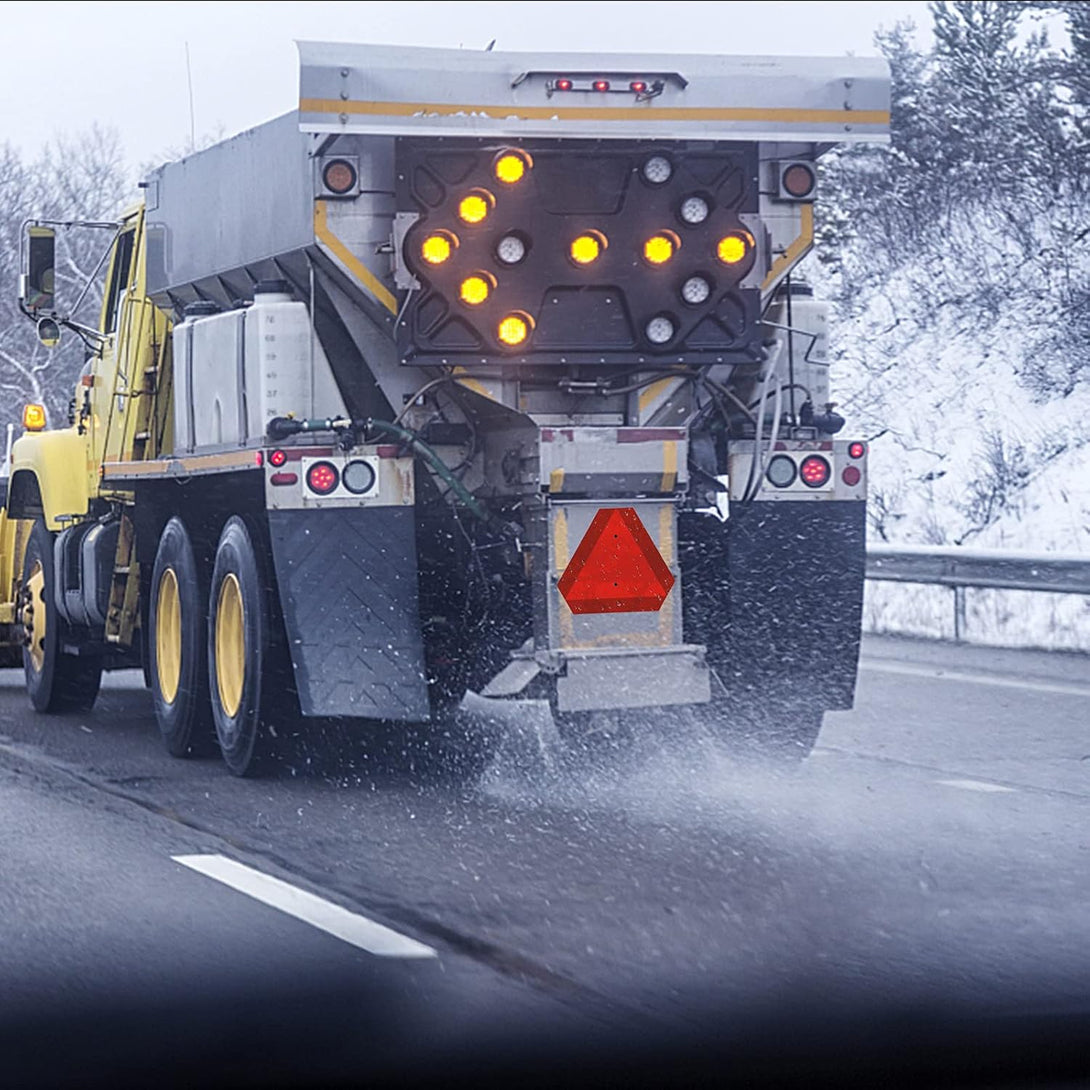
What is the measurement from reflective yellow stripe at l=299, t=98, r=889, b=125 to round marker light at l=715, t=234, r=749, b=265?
506mm

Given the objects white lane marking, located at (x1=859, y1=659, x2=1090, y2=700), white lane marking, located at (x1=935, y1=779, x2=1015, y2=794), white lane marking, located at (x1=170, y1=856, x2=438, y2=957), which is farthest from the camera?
white lane marking, located at (x1=859, y1=659, x2=1090, y2=700)

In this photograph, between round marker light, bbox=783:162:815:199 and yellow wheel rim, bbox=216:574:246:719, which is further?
yellow wheel rim, bbox=216:574:246:719

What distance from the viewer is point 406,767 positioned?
10359 millimetres

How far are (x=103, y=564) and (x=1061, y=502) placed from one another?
20.1 m

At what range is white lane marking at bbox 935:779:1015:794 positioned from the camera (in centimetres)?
948

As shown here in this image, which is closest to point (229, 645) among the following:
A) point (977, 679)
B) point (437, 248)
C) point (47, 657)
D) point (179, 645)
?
point (179, 645)

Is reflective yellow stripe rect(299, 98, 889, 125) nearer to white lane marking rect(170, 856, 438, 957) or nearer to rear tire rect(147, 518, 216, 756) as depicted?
rear tire rect(147, 518, 216, 756)

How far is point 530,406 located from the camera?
31.6 ft

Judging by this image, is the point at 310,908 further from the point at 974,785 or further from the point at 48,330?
the point at 48,330

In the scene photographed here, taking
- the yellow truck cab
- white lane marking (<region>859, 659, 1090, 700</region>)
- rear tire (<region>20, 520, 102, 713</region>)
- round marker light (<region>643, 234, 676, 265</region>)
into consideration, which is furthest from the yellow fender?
white lane marking (<region>859, 659, 1090, 700</region>)

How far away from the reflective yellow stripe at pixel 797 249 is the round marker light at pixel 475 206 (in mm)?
1296

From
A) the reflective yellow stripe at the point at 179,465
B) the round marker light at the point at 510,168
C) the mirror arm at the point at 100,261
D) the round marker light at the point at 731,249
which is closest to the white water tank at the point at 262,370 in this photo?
the reflective yellow stripe at the point at 179,465

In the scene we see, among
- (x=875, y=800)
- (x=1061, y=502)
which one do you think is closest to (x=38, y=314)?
(x=875, y=800)

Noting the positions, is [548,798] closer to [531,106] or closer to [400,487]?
[400,487]
